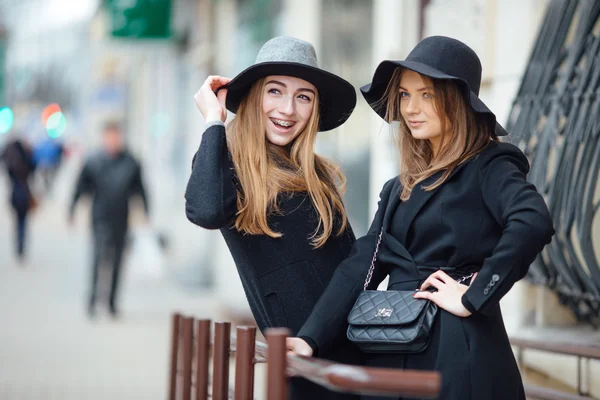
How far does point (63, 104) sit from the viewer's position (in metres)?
65.6

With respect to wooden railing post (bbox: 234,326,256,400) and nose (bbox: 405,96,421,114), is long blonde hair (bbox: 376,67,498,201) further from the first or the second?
wooden railing post (bbox: 234,326,256,400)

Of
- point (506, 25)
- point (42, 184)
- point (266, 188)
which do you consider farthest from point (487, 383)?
point (42, 184)

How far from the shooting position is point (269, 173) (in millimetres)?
3418

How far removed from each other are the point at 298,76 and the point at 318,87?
0.34ft

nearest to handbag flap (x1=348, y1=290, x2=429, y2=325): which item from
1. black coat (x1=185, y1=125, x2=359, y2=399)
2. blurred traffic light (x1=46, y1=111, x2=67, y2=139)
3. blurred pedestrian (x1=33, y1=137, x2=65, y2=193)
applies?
black coat (x1=185, y1=125, x2=359, y2=399)

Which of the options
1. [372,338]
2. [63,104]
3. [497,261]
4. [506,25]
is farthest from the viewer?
[63,104]

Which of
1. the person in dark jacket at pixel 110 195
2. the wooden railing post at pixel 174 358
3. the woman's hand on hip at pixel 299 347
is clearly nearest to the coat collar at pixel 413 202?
the woman's hand on hip at pixel 299 347

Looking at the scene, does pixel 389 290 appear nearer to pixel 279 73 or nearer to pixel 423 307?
pixel 423 307

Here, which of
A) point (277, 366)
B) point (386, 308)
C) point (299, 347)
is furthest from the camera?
point (299, 347)

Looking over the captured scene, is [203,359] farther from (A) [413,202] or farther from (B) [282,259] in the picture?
(A) [413,202]

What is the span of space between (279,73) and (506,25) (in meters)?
2.35

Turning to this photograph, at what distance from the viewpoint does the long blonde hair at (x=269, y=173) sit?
335 centimetres

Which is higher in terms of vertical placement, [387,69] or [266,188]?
[387,69]

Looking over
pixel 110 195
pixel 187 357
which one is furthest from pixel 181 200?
pixel 187 357
